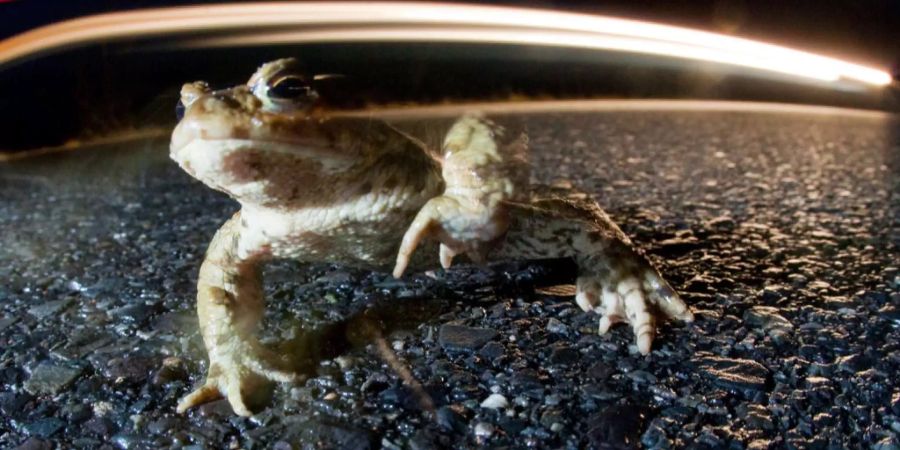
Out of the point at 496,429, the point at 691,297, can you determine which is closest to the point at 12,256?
the point at 496,429

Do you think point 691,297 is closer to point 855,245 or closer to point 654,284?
point 654,284

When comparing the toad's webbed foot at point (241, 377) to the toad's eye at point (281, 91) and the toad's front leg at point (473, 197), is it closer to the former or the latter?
the toad's front leg at point (473, 197)

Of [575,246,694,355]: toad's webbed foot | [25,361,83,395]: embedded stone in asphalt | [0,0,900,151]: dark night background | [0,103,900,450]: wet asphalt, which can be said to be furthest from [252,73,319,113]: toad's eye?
[0,0,900,151]: dark night background

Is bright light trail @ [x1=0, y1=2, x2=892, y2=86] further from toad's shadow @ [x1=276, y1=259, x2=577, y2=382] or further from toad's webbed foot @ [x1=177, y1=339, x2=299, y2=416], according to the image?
toad's webbed foot @ [x1=177, y1=339, x2=299, y2=416]

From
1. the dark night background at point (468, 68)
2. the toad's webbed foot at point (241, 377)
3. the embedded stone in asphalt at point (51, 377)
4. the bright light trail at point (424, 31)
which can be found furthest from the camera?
the bright light trail at point (424, 31)

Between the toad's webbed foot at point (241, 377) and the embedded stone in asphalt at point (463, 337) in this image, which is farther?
the embedded stone in asphalt at point (463, 337)

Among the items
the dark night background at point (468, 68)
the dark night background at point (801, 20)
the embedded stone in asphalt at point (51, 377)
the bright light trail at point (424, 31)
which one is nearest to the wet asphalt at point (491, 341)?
the embedded stone in asphalt at point (51, 377)

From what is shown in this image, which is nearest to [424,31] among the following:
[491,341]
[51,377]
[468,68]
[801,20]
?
[468,68]
